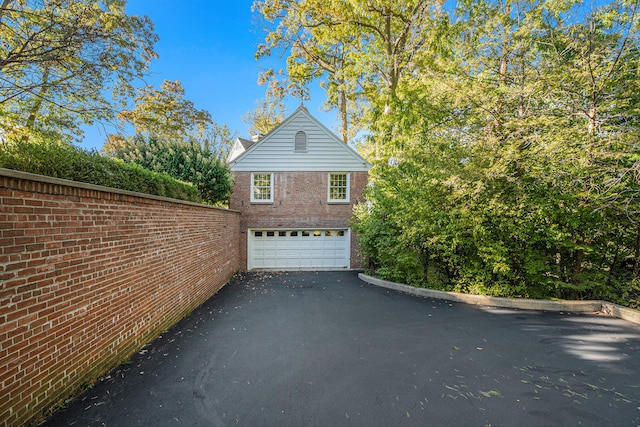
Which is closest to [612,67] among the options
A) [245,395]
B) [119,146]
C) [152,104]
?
[245,395]

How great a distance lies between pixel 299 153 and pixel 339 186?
2.38 meters

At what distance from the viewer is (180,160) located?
905 centimetres

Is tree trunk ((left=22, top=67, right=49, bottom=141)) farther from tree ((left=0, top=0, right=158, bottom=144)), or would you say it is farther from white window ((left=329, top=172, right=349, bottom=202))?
white window ((left=329, top=172, right=349, bottom=202))

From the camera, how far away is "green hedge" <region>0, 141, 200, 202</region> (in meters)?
2.79

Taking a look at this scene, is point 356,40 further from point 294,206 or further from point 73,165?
point 73,165

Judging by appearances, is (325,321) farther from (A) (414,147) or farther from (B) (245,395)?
(A) (414,147)

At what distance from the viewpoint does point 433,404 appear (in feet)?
9.43

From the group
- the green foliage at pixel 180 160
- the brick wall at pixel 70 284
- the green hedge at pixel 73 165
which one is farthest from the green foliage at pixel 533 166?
the green hedge at pixel 73 165

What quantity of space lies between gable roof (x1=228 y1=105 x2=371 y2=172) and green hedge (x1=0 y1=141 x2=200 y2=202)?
683 centimetres

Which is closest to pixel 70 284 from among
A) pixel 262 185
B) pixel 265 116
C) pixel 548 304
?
pixel 548 304

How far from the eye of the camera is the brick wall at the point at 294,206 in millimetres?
11797

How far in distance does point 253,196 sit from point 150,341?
26.7ft

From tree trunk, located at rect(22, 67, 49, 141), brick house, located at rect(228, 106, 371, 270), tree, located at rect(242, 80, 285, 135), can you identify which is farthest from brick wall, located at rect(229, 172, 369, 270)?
tree, located at rect(242, 80, 285, 135)

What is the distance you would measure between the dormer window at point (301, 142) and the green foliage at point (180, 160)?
3783mm
